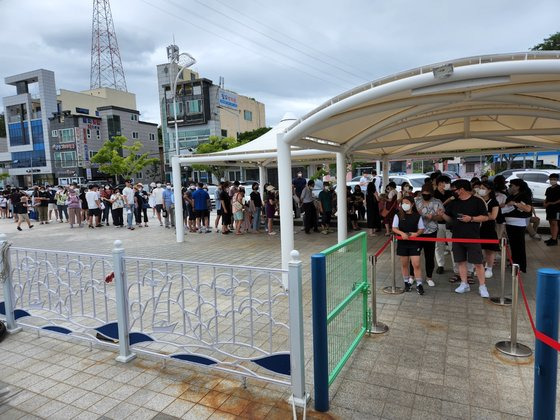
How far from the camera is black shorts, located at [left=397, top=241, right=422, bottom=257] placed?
5.64 meters

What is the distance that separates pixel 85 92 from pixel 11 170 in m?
17.4

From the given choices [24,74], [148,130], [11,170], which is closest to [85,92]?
[24,74]

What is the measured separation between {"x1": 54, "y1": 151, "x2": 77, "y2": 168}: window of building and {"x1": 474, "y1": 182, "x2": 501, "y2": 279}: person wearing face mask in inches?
2274

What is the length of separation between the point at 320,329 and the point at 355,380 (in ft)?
2.99

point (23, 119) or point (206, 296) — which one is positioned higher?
point (23, 119)

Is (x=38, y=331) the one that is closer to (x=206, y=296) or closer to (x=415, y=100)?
(x=206, y=296)

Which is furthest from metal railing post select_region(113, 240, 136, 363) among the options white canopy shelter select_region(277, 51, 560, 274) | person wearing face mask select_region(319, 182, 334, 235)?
person wearing face mask select_region(319, 182, 334, 235)

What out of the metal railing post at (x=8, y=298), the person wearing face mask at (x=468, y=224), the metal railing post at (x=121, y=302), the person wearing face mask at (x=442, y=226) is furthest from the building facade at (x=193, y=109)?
the metal railing post at (x=121, y=302)

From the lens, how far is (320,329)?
2998 millimetres

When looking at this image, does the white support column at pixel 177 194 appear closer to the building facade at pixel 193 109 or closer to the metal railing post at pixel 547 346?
the metal railing post at pixel 547 346

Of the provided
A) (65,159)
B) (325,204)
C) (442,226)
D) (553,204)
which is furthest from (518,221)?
(65,159)

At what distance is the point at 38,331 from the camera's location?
4898 millimetres

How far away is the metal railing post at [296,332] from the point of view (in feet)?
9.82

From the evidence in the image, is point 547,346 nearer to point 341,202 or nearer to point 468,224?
point 468,224
